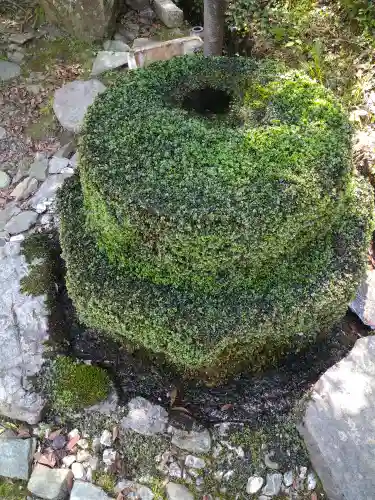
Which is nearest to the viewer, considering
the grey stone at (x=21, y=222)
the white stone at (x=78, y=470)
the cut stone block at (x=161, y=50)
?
the white stone at (x=78, y=470)

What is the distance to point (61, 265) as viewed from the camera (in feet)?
11.6

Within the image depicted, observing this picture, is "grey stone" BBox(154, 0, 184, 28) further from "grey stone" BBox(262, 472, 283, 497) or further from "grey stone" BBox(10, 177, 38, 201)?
"grey stone" BBox(262, 472, 283, 497)

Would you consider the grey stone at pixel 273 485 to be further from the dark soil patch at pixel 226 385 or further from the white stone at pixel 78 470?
the white stone at pixel 78 470

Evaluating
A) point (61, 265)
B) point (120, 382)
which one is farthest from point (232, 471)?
point (61, 265)

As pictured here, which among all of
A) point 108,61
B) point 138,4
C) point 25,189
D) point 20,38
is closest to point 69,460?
point 25,189

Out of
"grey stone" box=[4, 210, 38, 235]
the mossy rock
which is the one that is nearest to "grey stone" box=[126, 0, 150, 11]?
"grey stone" box=[4, 210, 38, 235]

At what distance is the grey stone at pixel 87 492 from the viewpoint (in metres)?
2.74

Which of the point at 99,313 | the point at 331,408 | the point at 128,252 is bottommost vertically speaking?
the point at 331,408

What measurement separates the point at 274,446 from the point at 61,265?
6.08ft

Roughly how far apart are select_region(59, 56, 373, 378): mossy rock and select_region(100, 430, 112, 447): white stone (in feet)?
1.88

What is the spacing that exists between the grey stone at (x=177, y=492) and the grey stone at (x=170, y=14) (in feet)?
15.3

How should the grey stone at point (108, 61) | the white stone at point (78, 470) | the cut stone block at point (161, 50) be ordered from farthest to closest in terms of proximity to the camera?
the grey stone at point (108, 61), the cut stone block at point (161, 50), the white stone at point (78, 470)

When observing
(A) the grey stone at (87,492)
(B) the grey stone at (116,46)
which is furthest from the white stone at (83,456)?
(B) the grey stone at (116,46)

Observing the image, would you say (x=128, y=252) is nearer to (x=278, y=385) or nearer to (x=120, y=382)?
(x=120, y=382)
